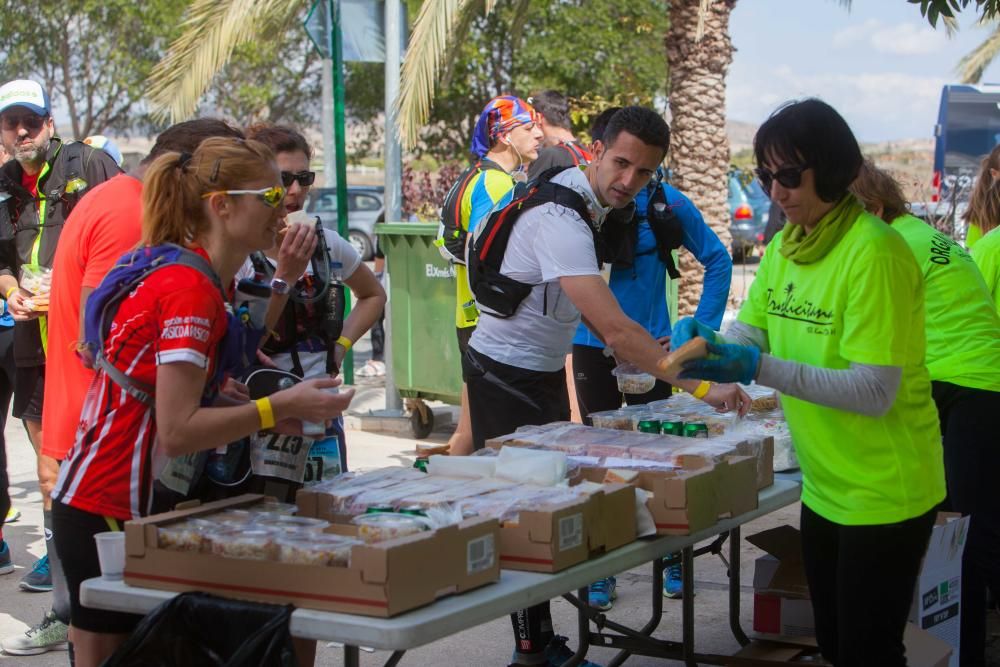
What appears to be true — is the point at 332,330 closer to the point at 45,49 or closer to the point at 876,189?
the point at 876,189

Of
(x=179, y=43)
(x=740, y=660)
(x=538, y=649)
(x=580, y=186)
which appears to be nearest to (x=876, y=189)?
(x=580, y=186)

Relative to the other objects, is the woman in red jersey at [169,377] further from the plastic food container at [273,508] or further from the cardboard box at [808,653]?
the cardboard box at [808,653]

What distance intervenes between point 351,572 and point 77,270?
1.84 metres

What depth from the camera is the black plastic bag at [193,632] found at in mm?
2539

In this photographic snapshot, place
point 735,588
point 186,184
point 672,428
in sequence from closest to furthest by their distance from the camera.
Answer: point 186,184 < point 672,428 < point 735,588

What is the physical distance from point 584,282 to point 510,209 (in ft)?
1.45

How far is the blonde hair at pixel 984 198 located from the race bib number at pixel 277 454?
3.21 metres

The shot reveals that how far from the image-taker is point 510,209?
13.1ft

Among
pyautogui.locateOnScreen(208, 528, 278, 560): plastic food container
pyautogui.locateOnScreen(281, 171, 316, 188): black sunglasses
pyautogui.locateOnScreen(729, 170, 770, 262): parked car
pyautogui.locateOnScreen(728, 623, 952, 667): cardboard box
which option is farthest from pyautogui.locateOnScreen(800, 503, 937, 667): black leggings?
pyautogui.locateOnScreen(729, 170, 770, 262): parked car

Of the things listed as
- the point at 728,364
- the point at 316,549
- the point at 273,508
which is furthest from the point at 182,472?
the point at 728,364

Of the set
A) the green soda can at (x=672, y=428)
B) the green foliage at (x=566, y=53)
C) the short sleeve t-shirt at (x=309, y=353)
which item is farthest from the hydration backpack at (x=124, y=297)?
the green foliage at (x=566, y=53)

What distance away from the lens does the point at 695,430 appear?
3865 mm

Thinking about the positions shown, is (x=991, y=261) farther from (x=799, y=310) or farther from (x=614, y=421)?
(x=799, y=310)

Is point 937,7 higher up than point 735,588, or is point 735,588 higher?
point 937,7
